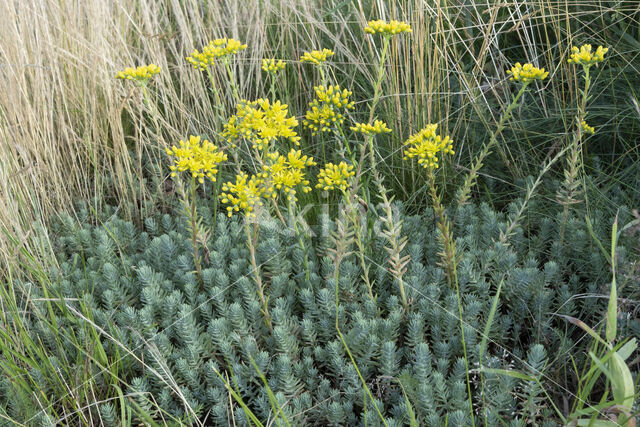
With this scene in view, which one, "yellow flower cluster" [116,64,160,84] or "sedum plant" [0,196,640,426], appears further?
"yellow flower cluster" [116,64,160,84]

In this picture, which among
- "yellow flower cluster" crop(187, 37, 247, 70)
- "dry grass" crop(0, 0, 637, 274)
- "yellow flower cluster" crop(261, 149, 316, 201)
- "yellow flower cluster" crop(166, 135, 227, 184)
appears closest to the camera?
"yellow flower cluster" crop(166, 135, 227, 184)

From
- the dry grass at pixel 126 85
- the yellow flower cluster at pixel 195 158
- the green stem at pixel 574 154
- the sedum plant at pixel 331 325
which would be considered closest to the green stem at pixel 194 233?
the sedum plant at pixel 331 325

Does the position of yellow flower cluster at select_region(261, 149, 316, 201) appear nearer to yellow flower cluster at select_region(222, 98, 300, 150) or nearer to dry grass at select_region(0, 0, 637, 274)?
yellow flower cluster at select_region(222, 98, 300, 150)

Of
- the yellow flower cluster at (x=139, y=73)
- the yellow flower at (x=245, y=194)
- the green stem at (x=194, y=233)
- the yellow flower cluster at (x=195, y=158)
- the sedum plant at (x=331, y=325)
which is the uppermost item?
the yellow flower cluster at (x=139, y=73)

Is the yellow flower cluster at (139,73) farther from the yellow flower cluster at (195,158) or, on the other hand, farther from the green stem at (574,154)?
the green stem at (574,154)

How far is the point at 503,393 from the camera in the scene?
164 cm

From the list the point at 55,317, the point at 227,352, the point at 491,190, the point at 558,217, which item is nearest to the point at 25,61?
the point at 55,317

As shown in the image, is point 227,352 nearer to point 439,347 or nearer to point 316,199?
point 439,347

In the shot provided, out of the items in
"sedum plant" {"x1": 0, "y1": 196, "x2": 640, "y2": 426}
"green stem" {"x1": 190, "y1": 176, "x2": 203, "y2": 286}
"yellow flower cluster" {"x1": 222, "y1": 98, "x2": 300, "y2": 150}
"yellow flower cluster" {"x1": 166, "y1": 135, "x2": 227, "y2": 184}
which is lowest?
"sedum plant" {"x1": 0, "y1": 196, "x2": 640, "y2": 426}

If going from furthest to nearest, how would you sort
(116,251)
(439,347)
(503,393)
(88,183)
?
(88,183) < (116,251) < (439,347) < (503,393)

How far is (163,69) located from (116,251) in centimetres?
95

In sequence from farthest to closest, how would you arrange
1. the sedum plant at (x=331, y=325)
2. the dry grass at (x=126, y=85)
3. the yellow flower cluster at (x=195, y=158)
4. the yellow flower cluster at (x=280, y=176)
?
1. the dry grass at (x=126, y=85)
2. the yellow flower cluster at (x=280, y=176)
3. the yellow flower cluster at (x=195, y=158)
4. the sedum plant at (x=331, y=325)

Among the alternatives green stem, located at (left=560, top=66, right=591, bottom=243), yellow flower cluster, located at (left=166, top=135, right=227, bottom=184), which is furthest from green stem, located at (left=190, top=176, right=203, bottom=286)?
green stem, located at (left=560, top=66, right=591, bottom=243)

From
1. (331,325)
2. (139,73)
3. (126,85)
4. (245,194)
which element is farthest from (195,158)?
(126,85)
